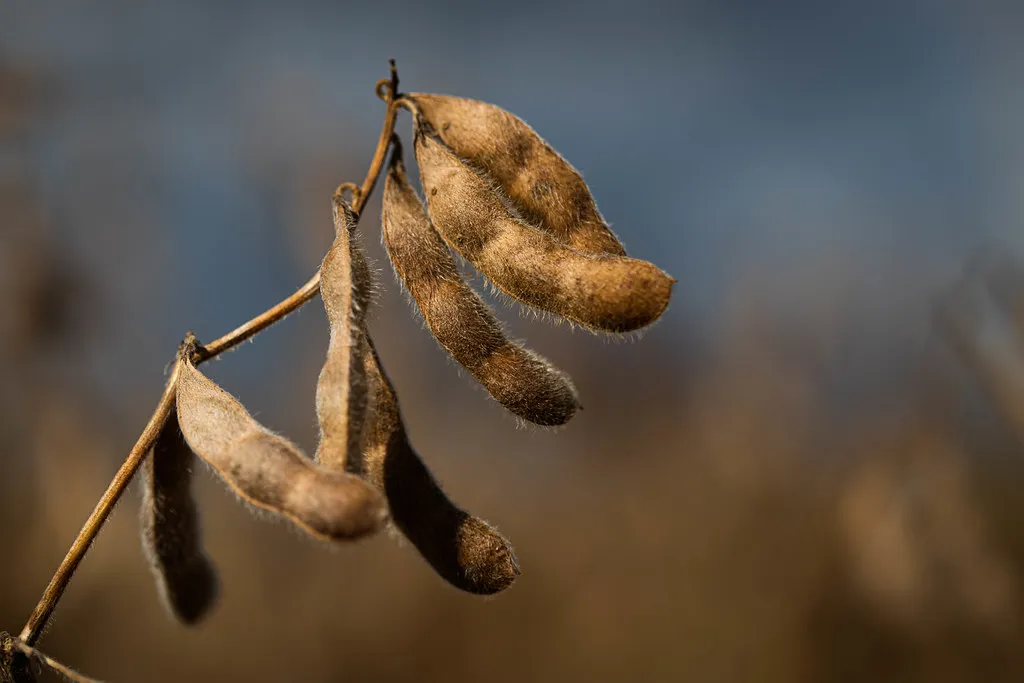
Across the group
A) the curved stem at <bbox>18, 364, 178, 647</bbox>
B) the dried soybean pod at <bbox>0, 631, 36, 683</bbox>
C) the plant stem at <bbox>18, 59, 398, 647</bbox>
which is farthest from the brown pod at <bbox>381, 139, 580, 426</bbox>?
the dried soybean pod at <bbox>0, 631, 36, 683</bbox>

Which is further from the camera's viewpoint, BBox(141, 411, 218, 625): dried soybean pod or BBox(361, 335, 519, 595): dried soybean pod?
BBox(141, 411, 218, 625): dried soybean pod

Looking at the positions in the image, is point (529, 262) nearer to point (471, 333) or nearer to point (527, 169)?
point (471, 333)

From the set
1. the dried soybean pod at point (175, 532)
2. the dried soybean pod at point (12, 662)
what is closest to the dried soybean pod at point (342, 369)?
the dried soybean pod at point (175, 532)

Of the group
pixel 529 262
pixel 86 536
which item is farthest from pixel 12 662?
pixel 529 262

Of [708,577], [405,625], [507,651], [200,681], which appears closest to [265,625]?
[200,681]

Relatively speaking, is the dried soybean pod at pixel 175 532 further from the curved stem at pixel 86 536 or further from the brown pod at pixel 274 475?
the brown pod at pixel 274 475

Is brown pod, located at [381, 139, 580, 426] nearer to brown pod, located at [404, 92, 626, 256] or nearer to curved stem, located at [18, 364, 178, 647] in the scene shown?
brown pod, located at [404, 92, 626, 256]
